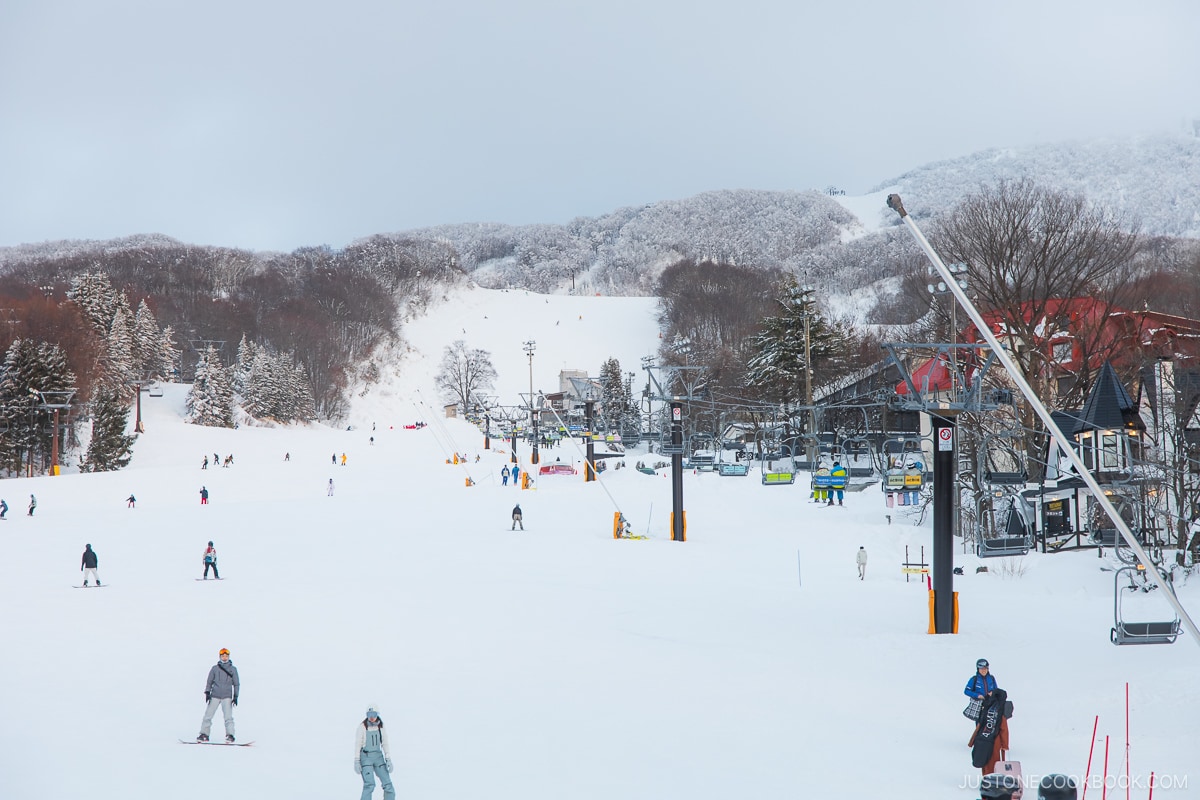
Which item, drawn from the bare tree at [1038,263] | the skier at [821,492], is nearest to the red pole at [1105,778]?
the skier at [821,492]

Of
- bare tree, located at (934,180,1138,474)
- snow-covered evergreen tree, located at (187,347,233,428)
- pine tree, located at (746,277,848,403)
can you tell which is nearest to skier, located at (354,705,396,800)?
bare tree, located at (934,180,1138,474)

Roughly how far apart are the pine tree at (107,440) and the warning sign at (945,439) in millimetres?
50825

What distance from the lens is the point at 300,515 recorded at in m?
38.6

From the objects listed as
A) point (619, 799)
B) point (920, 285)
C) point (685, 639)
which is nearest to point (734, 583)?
point (685, 639)

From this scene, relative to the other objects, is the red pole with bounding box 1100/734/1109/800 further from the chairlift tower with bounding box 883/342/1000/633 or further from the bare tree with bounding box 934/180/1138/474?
the bare tree with bounding box 934/180/1138/474

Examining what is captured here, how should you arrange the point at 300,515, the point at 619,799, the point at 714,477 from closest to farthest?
the point at 619,799
the point at 300,515
the point at 714,477

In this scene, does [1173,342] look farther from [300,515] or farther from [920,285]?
[300,515]

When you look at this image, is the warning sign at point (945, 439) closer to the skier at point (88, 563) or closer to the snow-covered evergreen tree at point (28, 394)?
the skier at point (88, 563)

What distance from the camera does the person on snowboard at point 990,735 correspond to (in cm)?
947

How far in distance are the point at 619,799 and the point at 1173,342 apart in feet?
114

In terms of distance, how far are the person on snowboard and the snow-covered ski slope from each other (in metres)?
0.48

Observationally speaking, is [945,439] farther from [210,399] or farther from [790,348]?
[210,399]

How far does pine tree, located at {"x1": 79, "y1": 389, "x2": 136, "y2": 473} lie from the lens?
182ft

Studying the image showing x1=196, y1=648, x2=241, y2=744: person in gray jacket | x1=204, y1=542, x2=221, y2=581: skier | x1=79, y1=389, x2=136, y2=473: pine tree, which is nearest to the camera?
x1=196, y1=648, x2=241, y2=744: person in gray jacket
